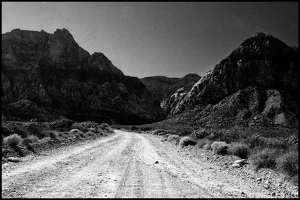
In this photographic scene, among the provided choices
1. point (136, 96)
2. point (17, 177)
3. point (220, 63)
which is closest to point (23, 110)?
point (136, 96)

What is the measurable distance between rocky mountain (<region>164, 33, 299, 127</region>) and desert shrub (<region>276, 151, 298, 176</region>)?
161 feet

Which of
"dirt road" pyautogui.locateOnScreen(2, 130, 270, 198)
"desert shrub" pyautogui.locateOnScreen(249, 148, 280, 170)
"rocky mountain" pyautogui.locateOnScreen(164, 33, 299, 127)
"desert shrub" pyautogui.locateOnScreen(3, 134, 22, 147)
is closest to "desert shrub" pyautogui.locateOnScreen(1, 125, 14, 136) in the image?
"desert shrub" pyautogui.locateOnScreen(3, 134, 22, 147)

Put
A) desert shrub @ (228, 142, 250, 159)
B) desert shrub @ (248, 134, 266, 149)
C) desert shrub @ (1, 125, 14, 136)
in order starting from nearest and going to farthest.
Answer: desert shrub @ (228, 142, 250, 159), desert shrub @ (248, 134, 266, 149), desert shrub @ (1, 125, 14, 136)

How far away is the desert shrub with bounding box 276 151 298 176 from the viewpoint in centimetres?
654

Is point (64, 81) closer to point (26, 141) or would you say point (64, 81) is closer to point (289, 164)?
point (26, 141)

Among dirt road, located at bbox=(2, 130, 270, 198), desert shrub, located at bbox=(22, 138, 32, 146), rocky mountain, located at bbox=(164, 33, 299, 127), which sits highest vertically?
rocky mountain, located at bbox=(164, 33, 299, 127)

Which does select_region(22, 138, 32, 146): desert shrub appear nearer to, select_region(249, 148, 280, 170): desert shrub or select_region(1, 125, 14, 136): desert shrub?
select_region(1, 125, 14, 136): desert shrub

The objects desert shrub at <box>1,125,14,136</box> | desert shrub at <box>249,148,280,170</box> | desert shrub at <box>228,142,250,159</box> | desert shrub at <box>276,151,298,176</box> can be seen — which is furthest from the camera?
desert shrub at <box>1,125,14,136</box>

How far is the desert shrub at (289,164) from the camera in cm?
654

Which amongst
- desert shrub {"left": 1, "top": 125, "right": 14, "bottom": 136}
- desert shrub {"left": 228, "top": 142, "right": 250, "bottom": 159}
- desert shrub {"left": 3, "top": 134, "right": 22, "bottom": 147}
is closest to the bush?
desert shrub {"left": 228, "top": 142, "right": 250, "bottom": 159}

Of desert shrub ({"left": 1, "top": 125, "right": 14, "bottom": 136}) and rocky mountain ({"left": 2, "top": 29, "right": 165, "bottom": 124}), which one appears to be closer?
desert shrub ({"left": 1, "top": 125, "right": 14, "bottom": 136})

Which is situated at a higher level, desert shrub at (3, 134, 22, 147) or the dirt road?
desert shrub at (3, 134, 22, 147)

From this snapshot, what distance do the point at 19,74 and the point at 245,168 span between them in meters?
153

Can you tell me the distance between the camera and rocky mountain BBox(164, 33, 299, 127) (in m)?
56.8
